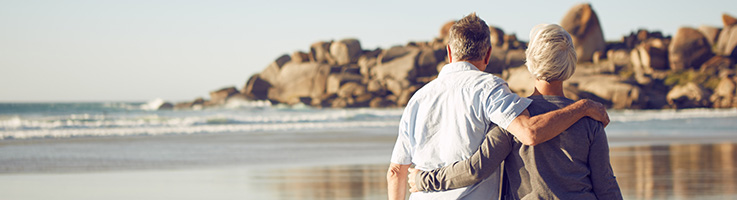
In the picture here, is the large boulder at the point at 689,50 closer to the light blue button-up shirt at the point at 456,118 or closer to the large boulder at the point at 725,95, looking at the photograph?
the large boulder at the point at 725,95

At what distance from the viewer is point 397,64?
6322cm

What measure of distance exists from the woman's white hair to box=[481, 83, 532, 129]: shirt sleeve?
0.14 m

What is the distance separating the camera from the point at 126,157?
41.0ft

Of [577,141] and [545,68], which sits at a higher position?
[545,68]

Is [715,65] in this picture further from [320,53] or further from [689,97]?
[320,53]

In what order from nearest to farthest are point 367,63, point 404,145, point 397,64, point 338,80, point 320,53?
point 404,145
point 397,64
point 338,80
point 367,63
point 320,53

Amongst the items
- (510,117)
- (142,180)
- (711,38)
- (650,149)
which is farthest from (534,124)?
(711,38)

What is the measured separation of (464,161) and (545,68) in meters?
0.42

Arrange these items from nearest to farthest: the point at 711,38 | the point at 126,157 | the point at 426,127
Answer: the point at 426,127
the point at 126,157
the point at 711,38

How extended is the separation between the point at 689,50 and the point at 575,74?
13.5m

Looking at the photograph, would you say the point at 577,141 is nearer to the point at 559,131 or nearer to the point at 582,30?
the point at 559,131

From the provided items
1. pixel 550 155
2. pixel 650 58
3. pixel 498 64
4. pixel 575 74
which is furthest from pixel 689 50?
pixel 550 155

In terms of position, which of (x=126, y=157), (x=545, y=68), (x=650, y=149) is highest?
(x=545, y=68)

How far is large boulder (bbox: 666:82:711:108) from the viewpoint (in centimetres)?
4784
